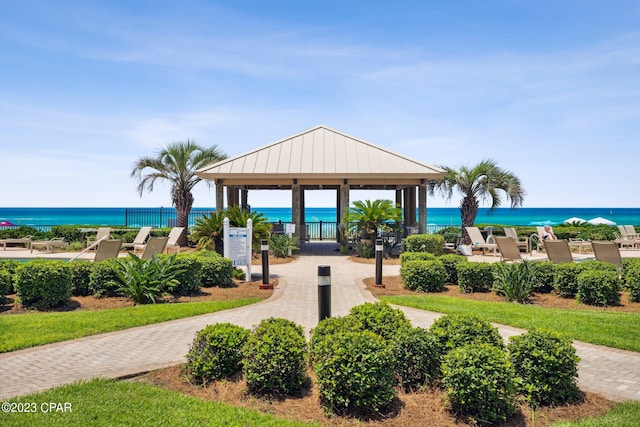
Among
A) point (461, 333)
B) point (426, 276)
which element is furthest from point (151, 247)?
point (461, 333)

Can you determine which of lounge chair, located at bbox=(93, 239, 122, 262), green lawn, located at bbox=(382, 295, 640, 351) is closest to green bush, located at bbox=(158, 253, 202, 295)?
lounge chair, located at bbox=(93, 239, 122, 262)

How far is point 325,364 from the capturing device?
13.0 ft

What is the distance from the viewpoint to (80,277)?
9008 millimetres

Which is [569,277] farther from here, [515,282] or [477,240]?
[477,240]

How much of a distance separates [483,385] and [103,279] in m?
7.54

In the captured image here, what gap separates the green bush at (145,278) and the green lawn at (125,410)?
170 inches

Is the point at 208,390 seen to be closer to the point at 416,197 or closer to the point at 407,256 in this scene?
the point at 407,256

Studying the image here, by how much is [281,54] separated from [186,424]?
488 inches

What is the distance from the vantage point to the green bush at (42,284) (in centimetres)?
790

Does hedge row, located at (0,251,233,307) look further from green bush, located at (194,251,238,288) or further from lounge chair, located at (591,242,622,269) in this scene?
lounge chair, located at (591,242,622,269)

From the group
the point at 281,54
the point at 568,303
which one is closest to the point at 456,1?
the point at 281,54

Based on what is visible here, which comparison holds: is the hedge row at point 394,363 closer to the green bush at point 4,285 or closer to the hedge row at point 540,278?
the hedge row at point 540,278

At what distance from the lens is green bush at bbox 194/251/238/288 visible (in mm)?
10383

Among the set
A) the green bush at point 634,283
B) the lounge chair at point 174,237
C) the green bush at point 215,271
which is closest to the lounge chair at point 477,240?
the green bush at point 634,283
